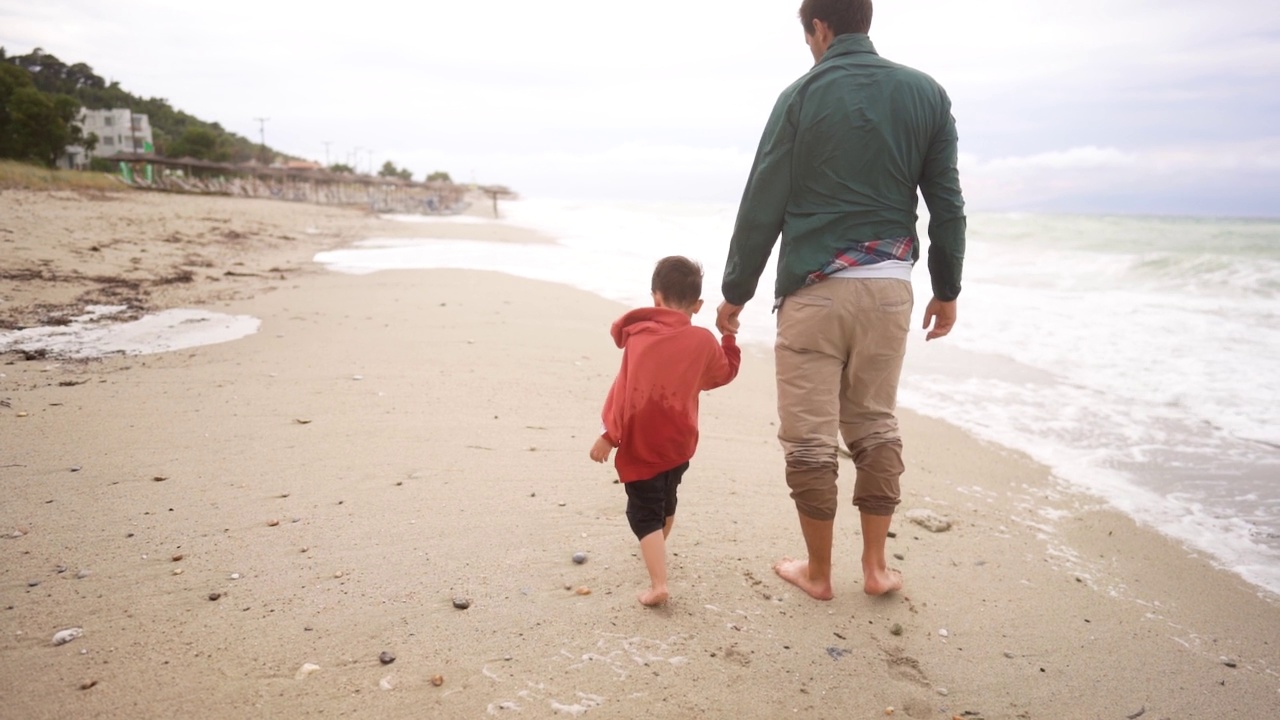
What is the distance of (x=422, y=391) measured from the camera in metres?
4.09

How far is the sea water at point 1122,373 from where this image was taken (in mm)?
3697

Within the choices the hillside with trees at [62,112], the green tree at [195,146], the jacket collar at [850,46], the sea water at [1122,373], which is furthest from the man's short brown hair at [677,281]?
the green tree at [195,146]

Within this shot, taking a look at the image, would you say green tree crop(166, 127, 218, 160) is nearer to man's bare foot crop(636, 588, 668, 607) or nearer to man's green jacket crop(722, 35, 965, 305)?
man's green jacket crop(722, 35, 965, 305)

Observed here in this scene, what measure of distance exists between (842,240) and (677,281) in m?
0.55

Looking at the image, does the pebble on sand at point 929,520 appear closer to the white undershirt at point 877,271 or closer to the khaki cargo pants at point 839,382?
the khaki cargo pants at point 839,382

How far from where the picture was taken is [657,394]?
87.7 inches

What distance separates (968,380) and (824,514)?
14.5 feet

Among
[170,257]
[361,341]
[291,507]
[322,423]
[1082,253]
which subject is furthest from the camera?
[1082,253]

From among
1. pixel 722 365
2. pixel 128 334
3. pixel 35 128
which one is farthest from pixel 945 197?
pixel 35 128

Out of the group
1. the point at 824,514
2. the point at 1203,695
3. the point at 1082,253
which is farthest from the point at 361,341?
the point at 1082,253

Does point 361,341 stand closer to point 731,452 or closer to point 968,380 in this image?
point 731,452

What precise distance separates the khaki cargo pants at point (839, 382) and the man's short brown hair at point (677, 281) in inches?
12.6

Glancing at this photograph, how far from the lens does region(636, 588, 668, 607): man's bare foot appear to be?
2.20 metres

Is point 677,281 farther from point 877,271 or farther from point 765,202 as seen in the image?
point 877,271
